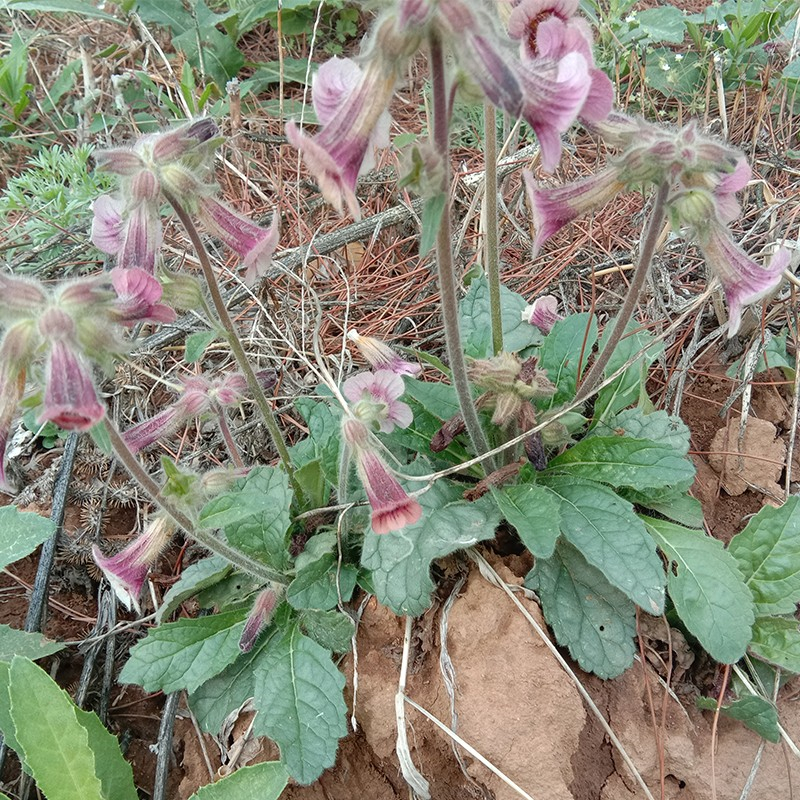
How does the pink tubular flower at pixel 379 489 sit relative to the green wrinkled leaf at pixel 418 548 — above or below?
above

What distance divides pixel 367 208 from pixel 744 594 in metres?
2.59

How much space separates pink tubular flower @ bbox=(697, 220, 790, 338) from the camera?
1880 mm

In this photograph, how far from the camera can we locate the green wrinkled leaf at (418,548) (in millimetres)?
2082

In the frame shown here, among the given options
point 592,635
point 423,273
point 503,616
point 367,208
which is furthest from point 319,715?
point 367,208

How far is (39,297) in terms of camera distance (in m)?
1.63

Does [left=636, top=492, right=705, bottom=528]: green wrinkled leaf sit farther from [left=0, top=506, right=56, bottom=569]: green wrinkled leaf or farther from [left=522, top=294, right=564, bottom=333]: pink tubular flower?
[left=0, top=506, right=56, bottom=569]: green wrinkled leaf

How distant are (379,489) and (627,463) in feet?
2.86

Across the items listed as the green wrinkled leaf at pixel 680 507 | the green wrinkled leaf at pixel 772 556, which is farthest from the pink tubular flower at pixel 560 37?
the green wrinkled leaf at pixel 772 556

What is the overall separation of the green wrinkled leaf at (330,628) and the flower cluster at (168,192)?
1.10 m

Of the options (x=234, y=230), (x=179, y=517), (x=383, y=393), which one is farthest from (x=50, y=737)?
(x=234, y=230)

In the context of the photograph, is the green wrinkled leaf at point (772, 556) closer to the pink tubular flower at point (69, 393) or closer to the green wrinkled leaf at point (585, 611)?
the green wrinkled leaf at point (585, 611)

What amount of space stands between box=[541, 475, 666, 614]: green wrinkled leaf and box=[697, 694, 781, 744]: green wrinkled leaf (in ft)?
1.21

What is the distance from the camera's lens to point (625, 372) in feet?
8.75

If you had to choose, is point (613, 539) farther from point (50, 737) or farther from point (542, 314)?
point (50, 737)
